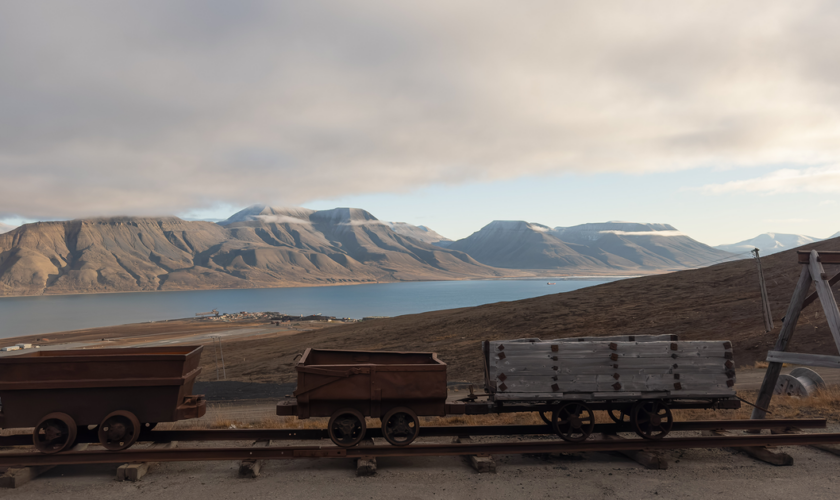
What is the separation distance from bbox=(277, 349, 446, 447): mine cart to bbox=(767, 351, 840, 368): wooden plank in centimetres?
653

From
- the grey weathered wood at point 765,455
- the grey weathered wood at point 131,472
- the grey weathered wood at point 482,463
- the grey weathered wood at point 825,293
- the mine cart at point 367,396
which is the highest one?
the grey weathered wood at point 825,293

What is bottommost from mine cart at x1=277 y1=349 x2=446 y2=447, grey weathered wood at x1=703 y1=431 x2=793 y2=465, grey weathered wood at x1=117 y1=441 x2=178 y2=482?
grey weathered wood at x1=703 y1=431 x2=793 y2=465

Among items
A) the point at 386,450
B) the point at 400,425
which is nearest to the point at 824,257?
the point at 400,425

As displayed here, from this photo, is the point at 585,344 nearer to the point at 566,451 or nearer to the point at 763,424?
the point at 566,451

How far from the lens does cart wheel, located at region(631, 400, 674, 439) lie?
7.97 meters

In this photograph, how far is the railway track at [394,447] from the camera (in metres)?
7.34

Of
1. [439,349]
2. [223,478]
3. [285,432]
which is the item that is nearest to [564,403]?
[285,432]

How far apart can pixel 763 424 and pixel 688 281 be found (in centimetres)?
3331

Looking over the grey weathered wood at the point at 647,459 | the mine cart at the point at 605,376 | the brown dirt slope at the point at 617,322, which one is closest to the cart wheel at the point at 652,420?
the mine cart at the point at 605,376

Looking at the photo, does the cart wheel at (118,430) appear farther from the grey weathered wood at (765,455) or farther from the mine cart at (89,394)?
the grey weathered wood at (765,455)

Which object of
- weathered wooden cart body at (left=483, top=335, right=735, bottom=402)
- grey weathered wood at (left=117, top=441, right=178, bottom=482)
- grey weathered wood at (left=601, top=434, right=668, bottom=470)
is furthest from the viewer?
weathered wooden cart body at (left=483, top=335, right=735, bottom=402)

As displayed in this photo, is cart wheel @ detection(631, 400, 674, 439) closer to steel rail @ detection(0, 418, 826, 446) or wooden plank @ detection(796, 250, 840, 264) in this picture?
steel rail @ detection(0, 418, 826, 446)

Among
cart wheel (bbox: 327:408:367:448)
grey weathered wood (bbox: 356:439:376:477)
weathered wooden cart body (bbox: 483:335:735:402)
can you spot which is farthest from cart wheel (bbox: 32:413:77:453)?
weathered wooden cart body (bbox: 483:335:735:402)

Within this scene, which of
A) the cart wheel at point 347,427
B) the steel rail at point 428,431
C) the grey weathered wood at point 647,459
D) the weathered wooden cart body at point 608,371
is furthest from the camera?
the steel rail at point 428,431
